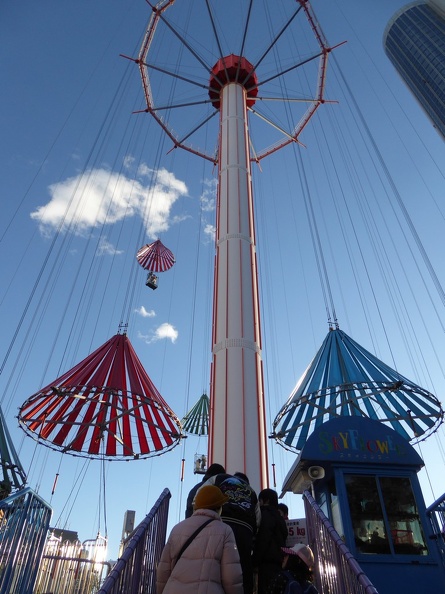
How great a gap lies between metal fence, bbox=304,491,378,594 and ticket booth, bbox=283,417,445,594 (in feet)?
4.36

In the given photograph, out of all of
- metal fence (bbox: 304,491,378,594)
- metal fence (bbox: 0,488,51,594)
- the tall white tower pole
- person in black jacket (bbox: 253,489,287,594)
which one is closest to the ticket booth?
metal fence (bbox: 304,491,378,594)

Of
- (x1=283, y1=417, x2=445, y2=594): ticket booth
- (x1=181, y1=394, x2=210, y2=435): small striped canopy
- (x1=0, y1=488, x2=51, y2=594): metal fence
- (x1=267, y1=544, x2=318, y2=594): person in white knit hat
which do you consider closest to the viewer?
(x1=267, y1=544, x2=318, y2=594): person in white knit hat

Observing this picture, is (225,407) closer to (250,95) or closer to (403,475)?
(403,475)

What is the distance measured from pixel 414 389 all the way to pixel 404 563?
7.83m

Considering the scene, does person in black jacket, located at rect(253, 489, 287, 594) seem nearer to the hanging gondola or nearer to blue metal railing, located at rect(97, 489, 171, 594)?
blue metal railing, located at rect(97, 489, 171, 594)

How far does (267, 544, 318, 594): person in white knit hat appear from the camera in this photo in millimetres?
3857

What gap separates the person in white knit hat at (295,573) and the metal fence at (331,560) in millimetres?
292

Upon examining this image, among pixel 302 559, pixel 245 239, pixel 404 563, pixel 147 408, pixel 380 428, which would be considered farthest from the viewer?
pixel 147 408

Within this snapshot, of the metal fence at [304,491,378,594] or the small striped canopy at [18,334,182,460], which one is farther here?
the small striped canopy at [18,334,182,460]

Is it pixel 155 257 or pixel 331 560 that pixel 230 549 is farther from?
pixel 155 257

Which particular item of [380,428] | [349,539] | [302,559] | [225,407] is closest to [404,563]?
[349,539]

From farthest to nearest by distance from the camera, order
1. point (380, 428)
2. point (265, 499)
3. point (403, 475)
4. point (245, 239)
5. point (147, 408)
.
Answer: point (147, 408), point (245, 239), point (380, 428), point (403, 475), point (265, 499)

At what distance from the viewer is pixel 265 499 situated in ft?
15.4

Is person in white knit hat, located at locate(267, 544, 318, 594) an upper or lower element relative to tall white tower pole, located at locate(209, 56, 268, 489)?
lower
